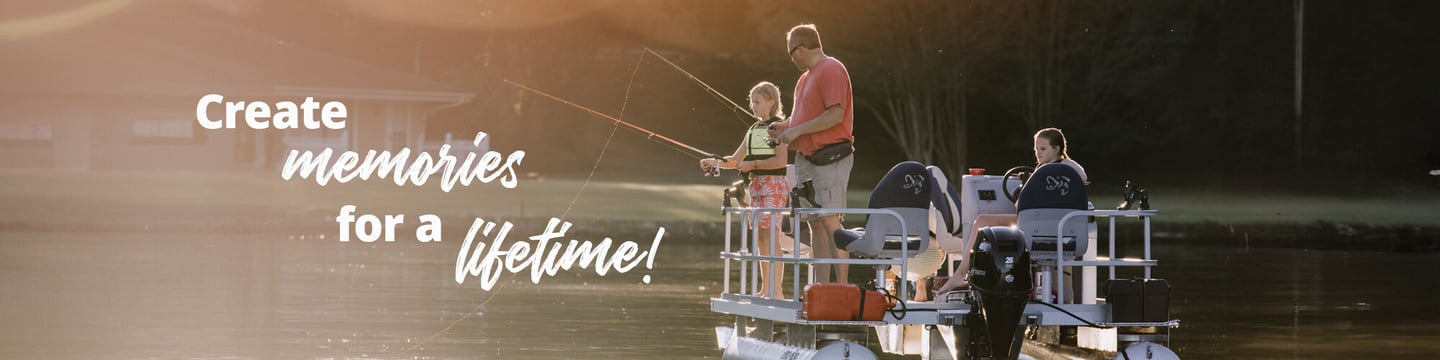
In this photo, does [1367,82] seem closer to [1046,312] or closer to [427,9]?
[427,9]

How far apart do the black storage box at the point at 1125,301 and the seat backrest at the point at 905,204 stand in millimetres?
1191

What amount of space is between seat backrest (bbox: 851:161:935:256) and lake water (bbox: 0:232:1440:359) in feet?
14.0

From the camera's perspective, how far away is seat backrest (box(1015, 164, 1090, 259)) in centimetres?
1286

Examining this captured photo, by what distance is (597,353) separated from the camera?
17.2 meters

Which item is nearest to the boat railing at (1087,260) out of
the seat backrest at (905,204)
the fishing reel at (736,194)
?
the seat backrest at (905,204)

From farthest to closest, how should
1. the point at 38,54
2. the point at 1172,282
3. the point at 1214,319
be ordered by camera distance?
the point at 38,54 < the point at 1172,282 < the point at 1214,319

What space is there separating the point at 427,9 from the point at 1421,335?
63.0 m

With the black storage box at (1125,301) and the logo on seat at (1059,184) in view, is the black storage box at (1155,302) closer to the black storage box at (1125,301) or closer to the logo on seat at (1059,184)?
the black storage box at (1125,301)

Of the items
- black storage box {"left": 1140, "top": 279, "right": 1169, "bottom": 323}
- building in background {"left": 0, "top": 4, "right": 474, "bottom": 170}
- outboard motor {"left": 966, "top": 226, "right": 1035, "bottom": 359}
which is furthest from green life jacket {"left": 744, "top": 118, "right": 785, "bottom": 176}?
building in background {"left": 0, "top": 4, "right": 474, "bottom": 170}

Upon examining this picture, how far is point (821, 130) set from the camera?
13398mm

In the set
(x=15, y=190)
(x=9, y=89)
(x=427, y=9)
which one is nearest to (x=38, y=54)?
(x=9, y=89)

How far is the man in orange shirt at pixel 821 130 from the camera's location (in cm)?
1338

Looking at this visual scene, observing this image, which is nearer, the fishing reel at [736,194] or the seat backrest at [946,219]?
the seat backrest at [946,219]

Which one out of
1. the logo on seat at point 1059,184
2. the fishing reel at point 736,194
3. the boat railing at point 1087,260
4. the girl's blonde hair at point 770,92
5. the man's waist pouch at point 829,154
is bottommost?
the boat railing at point 1087,260
